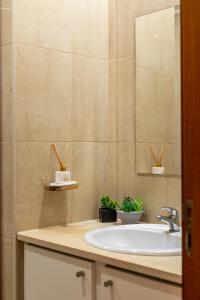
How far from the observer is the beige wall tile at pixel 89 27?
81.7 inches

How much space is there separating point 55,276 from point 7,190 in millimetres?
447

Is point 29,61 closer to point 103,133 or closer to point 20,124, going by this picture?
point 20,124

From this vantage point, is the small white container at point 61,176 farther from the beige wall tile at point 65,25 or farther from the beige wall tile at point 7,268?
the beige wall tile at point 65,25

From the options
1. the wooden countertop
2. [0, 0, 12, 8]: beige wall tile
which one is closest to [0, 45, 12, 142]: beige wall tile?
[0, 0, 12, 8]: beige wall tile

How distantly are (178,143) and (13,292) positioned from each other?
100cm

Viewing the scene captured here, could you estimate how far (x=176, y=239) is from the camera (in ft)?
5.68

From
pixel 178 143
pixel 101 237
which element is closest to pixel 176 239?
pixel 101 237

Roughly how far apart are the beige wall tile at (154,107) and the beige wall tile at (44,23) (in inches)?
16.4

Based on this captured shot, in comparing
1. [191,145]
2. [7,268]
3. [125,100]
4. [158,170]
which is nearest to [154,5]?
[125,100]

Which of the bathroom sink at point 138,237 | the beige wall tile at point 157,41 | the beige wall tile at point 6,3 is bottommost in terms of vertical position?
the bathroom sink at point 138,237

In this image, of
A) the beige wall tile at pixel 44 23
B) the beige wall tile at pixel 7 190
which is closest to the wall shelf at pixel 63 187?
the beige wall tile at pixel 7 190

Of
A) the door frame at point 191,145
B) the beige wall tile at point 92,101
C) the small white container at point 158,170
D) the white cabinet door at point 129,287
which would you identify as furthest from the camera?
the beige wall tile at point 92,101

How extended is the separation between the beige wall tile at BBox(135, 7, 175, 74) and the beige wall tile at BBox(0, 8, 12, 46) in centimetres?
63

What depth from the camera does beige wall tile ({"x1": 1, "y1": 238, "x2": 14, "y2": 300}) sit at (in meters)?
1.86
